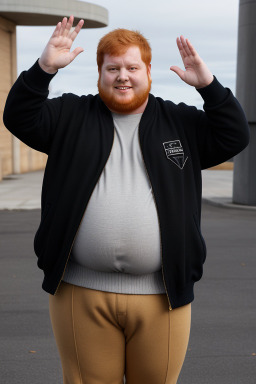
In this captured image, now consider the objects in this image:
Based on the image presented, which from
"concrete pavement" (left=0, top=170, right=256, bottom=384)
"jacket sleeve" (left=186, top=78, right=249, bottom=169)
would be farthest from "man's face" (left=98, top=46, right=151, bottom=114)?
"concrete pavement" (left=0, top=170, right=256, bottom=384)

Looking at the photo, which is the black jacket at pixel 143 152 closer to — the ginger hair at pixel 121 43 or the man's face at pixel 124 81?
the man's face at pixel 124 81

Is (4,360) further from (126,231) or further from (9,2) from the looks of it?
(9,2)

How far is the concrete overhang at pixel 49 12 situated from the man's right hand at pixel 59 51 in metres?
21.7

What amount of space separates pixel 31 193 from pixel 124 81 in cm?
1529

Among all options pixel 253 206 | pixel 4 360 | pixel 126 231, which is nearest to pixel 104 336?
pixel 126 231

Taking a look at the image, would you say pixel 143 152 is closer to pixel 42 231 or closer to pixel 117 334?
pixel 42 231

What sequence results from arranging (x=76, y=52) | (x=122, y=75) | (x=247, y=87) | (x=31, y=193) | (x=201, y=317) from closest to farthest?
1. (x=122, y=75)
2. (x=76, y=52)
3. (x=201, y=317)
4. (x=247, y=87)
5. (x=31, y=193)

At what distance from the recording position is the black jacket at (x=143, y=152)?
8.69ft

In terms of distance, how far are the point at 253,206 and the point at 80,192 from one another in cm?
1237

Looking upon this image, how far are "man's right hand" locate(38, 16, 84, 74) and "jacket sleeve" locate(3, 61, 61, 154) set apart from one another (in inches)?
1.3

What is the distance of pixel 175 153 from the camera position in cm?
267

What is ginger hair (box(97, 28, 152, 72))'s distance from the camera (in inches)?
104

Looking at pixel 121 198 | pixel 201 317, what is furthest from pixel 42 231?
pixel 201 317

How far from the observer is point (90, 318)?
2.73 metres
